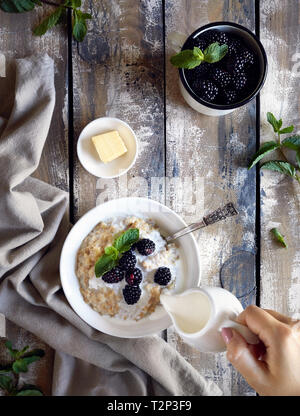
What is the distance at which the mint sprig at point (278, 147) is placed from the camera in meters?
1.37

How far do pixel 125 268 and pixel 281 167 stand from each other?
56 centimetres

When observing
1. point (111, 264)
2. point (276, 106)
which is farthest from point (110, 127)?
point (276, 106)

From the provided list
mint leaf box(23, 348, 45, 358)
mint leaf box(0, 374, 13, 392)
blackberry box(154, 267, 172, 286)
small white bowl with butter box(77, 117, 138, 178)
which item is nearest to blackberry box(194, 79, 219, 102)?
small white bowl with butter box(77, 117, 138, 178)

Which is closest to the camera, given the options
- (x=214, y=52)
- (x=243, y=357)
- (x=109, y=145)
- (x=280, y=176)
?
→ (x=243, y=357)

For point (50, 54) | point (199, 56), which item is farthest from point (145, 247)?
point (50, 54)

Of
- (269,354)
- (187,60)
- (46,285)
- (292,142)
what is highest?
(187,60)

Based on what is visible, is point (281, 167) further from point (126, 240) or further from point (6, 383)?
point (6, 383)

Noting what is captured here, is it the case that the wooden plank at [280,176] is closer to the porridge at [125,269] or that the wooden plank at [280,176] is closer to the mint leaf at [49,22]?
the porridge at [125,269]

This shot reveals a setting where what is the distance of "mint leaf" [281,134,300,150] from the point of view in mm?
1379

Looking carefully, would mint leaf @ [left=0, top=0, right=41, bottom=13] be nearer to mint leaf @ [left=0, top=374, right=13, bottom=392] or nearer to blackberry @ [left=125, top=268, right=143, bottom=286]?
blackberry @ [left=125, top=268, right=143, bottom=286]

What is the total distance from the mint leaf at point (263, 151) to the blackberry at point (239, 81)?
0.21 metres

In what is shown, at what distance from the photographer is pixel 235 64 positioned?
125cm

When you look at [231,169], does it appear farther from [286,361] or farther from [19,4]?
[19,4]

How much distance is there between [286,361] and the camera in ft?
3.29
